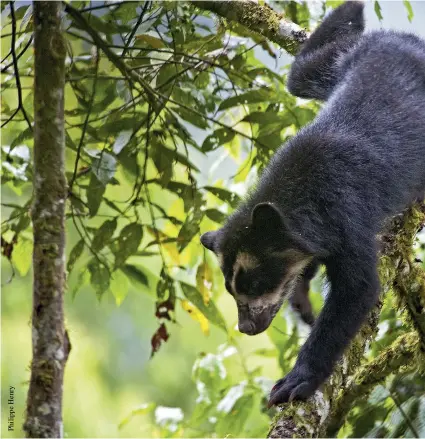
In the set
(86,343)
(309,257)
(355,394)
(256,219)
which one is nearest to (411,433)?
(355,394)

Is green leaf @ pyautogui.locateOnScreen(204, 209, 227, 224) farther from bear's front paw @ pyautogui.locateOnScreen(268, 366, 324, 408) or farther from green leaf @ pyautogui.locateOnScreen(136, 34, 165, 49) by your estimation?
bear's front paw @ pyautogui.locateOnScreen(268, 366, 324, 408)

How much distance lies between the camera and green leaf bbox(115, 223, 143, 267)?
130 inches

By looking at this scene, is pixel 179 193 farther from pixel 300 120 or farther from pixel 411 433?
pixel 411 433

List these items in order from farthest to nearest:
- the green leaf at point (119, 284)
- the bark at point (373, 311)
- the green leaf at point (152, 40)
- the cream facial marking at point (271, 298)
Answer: the green leaf at point (119, 284)
the green leaf at point (152, 40)
the cream facial marking at point (271, 298)
the bark at point (373, 311)

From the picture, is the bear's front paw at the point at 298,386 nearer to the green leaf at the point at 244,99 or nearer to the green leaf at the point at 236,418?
the green leaf at the point at 236,418

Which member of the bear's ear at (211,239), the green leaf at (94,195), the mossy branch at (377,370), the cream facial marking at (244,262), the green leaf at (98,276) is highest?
the green leaf at (94,195)

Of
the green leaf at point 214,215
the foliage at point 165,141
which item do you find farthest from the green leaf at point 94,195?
the green leaf at point 214,215

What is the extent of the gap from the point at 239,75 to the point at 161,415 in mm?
1901

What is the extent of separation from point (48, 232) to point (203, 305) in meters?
1.33

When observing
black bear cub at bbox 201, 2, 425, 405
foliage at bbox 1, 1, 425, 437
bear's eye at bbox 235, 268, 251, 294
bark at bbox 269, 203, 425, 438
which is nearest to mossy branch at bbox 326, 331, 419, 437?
bark at bbox 269, 203, 425, 438

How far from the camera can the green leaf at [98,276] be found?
11.1ft

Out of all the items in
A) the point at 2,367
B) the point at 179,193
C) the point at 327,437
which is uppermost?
the point at 2,367

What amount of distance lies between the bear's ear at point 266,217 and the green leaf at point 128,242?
770 mm

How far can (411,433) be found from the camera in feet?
9.36
